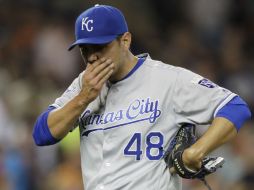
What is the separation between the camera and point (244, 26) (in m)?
12.6

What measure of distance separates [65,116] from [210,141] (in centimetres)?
83

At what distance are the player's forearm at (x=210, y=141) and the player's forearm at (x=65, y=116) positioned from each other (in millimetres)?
647

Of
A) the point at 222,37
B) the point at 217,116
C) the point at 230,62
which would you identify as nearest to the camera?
the point at 217,116

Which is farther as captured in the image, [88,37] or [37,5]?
[37,5]

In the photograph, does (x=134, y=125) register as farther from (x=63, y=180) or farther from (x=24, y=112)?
(x=24, y=112)

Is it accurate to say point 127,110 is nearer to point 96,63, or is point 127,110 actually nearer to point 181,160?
point 96,63

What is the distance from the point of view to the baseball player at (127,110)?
5.22 meters

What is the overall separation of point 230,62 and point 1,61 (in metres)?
2.84

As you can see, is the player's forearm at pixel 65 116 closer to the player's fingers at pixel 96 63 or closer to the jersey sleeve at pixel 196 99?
the player's fingers at pixel 96 63

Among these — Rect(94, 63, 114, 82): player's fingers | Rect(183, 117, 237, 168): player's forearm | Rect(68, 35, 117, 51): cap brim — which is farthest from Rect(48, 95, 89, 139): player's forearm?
Rect(183, 117, 237, 168): player's forearm

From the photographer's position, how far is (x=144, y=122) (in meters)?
5.34

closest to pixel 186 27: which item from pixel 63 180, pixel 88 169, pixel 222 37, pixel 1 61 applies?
pixel 222 37

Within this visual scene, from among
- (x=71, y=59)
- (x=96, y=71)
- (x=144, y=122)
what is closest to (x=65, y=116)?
(x=96, y=71)

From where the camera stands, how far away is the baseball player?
17.1 ft
